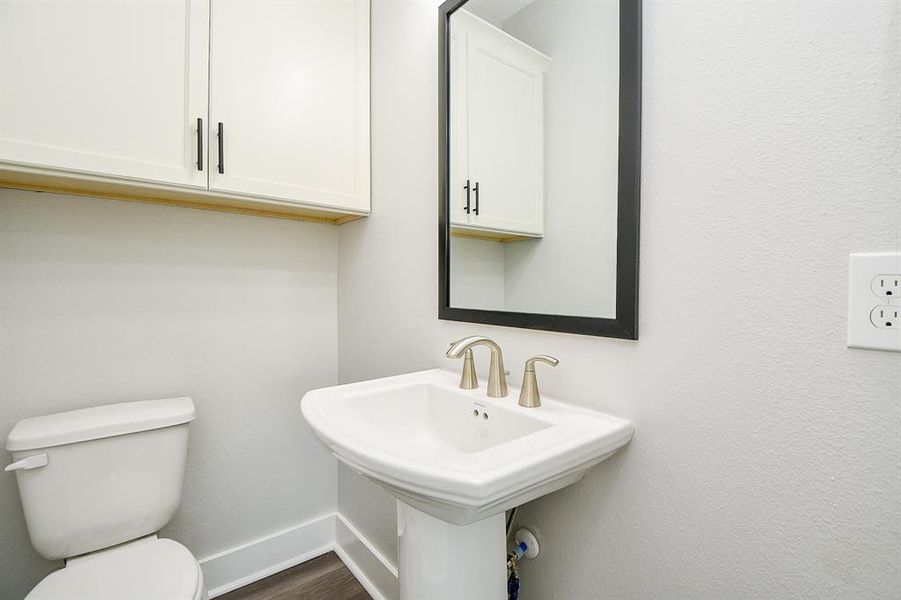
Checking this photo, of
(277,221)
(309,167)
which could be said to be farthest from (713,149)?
(277,221)

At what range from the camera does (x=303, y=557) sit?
176 cm

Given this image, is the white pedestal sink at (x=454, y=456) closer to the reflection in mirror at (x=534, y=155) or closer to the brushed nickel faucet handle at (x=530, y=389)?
the brushed nickel faucet handle at (x=530, y=389)

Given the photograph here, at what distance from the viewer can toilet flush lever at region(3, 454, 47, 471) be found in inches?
42.6

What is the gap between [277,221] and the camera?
171 centimetres

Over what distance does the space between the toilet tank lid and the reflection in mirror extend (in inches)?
38.3

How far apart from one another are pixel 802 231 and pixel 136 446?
168 centimetres

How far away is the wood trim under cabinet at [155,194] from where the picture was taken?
43.9 inches

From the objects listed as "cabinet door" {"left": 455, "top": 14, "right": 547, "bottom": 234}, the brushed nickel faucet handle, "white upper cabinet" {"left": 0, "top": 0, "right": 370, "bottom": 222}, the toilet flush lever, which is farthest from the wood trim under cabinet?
the brushed nickel faucet handle

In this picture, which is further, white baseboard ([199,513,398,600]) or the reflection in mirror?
white baseboard ([199,513,398,600])

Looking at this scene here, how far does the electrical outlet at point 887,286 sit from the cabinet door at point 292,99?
1407 millimetres

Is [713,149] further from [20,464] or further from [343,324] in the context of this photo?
[20,464]

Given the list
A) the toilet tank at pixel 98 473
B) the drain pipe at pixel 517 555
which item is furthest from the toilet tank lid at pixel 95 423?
the drain pipe at pixel 517 555

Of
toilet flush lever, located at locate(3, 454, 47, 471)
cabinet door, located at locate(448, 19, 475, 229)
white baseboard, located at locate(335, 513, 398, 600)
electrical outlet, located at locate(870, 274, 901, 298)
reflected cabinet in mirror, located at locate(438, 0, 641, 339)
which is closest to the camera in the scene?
electrical outlet, located at locate(870, 274, 901, 298)

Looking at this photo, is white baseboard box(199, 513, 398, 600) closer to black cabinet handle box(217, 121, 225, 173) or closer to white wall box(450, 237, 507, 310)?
white wall box(450, 237, 507, 310)
